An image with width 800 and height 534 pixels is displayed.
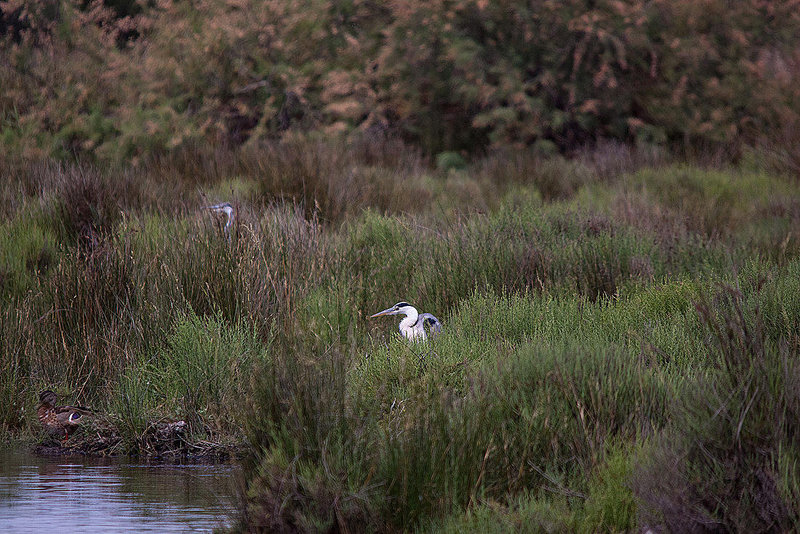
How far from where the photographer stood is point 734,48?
22016 mm

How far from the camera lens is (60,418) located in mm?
6977

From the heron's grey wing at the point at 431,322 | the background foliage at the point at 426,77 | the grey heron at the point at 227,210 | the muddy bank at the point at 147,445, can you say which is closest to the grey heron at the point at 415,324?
the heron's grey wing at the point at 431,322

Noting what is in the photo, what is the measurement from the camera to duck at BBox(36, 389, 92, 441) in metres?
6.94

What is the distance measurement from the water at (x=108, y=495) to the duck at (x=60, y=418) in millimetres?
204

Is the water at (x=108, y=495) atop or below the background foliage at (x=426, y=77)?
atop

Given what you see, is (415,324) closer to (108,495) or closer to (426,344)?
(426,344)

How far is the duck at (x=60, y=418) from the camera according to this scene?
22.8 feet

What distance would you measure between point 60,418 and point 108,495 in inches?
55.4

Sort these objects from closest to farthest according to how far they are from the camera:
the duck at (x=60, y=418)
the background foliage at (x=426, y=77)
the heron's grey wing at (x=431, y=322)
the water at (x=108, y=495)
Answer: the water at (x=108, y=495)
the duck at (x=60, y=418)
the heron's grey wing at (x=431, y=322)
the background foliage at (x=426, y=77)

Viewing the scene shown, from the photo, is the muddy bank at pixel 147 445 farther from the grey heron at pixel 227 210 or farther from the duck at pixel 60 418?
the grey heron at pixel 227 210

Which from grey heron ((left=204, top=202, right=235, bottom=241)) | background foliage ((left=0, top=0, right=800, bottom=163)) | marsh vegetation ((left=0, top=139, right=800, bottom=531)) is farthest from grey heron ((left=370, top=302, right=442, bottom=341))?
background foliage ((left=0, top=0, right=800, bottom=163))

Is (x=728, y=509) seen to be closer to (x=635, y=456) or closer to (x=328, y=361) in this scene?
(x=635, y=456)

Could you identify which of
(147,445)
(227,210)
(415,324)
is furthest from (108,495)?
(227,210)

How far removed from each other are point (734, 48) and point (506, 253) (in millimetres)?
14763
